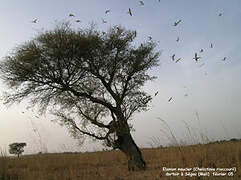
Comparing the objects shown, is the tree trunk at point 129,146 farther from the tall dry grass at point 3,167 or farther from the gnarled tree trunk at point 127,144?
the tall dry grass at point 3,167

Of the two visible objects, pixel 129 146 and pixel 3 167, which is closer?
pixel 3 167

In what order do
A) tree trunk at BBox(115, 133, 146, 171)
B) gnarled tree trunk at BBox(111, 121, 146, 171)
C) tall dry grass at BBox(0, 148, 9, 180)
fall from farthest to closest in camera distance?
gnarled tree trunk at BBox(111, 121, 146, 171)
tree trunk at BBox(115, 133, 146, 171)
tall dry grass at BBox(0, 148, 9, 180)

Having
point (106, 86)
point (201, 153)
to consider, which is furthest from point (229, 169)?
point (106, 86)

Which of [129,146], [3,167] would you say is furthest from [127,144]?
[3,167]

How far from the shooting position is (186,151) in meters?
6.38

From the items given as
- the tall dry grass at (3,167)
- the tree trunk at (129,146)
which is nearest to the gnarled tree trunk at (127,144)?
the tree trunk at (129,146)

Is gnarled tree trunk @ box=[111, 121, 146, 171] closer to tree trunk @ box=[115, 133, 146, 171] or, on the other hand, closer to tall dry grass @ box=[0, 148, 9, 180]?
tree trunk @ box=[115, 133, 146, 171]

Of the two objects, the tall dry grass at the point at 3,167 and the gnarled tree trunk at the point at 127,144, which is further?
the gnarled tree trunk at the point at 127,144

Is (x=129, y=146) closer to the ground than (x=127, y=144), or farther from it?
closer to the ground

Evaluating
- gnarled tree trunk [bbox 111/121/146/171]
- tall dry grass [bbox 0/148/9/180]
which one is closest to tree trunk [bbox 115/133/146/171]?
gnarled tree trunk [bbox 111/121/146/171]

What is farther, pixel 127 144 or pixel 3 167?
pixel 127 144

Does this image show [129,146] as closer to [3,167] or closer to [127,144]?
[127,144]

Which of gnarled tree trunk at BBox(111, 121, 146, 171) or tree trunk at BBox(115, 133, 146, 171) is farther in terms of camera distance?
gnarled tree trunk at BBox(111, 121, 146, 171)

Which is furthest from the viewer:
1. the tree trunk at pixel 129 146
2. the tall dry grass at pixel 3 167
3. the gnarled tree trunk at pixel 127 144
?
the gnarled tree trunk at pixel 127 144
